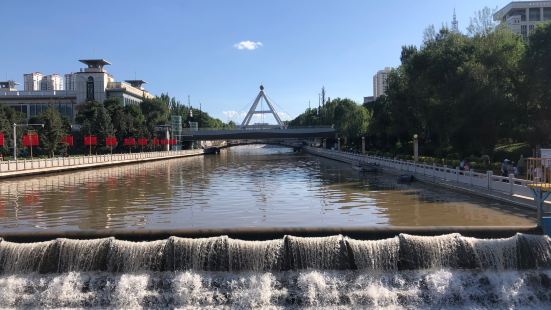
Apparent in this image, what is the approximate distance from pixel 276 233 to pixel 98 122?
3144 inches

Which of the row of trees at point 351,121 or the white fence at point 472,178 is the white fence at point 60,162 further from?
the row of trees at point 351,121

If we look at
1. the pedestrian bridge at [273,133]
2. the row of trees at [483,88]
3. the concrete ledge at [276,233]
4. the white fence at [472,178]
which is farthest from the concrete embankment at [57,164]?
the row of trees at [483,88]

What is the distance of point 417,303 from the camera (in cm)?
1322

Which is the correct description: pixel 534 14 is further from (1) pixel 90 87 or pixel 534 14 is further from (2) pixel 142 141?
(1) pixel 90 87

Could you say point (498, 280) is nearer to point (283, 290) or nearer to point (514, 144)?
point (283, 290)

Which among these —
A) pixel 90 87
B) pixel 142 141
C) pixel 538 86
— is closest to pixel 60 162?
pixel 538 86

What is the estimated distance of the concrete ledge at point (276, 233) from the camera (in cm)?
1505

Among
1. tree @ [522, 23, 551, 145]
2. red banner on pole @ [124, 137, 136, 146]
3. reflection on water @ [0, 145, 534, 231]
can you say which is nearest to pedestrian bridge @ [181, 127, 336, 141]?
red banner on pole @ [124, 137, 136, 146]

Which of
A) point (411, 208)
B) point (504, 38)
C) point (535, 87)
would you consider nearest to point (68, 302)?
point (411, 208)

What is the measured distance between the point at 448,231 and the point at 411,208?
31.6 feet

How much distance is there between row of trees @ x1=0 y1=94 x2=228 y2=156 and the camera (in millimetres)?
69250

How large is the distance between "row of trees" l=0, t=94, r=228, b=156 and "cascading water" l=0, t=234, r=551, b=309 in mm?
57654

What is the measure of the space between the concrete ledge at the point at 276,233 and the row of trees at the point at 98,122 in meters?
56.2

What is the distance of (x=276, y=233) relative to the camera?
592 inches
